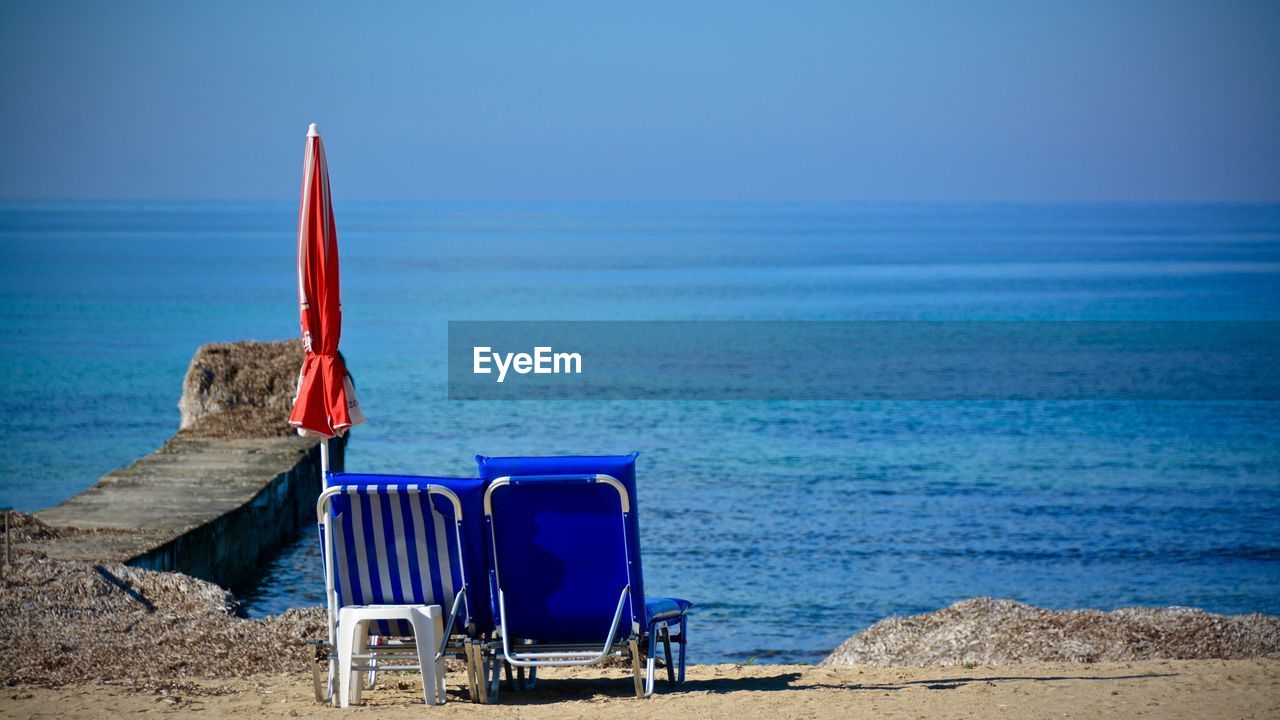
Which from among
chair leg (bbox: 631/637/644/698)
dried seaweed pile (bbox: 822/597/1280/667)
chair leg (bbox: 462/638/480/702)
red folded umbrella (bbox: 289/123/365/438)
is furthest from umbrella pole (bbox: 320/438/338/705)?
dried seaweed pile (bbox: 822/597/1280/667)

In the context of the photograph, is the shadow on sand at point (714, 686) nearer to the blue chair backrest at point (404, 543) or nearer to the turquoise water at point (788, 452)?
the blue chair backrest at point (404, 543)

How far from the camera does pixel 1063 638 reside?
9.10 metres

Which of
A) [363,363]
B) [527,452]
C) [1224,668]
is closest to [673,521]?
[527,452]

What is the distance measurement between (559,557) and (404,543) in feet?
2.55

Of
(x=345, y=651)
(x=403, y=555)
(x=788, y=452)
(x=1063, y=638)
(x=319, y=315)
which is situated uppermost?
(x=319, y=315)

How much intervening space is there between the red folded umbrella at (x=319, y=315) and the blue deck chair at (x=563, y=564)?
3.25 feet

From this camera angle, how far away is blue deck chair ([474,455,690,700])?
675 cm

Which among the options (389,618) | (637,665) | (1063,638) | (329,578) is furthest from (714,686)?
(1063,638)

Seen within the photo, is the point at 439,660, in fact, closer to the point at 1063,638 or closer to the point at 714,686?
the point at 714,686

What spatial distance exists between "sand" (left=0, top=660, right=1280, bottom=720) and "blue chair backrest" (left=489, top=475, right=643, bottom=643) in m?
0.41

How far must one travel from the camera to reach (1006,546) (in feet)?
58.2

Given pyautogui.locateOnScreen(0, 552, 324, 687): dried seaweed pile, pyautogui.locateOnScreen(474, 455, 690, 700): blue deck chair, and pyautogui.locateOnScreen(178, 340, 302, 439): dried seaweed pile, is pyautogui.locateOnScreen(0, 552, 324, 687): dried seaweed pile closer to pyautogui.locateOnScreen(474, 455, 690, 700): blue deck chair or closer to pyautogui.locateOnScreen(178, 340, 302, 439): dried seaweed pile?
pyautogui.locateOnScreen(474, 455, 690, 700): blue deck chair

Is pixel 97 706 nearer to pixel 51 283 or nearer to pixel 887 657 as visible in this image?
pixel 887 657

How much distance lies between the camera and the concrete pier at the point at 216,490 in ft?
39.5
